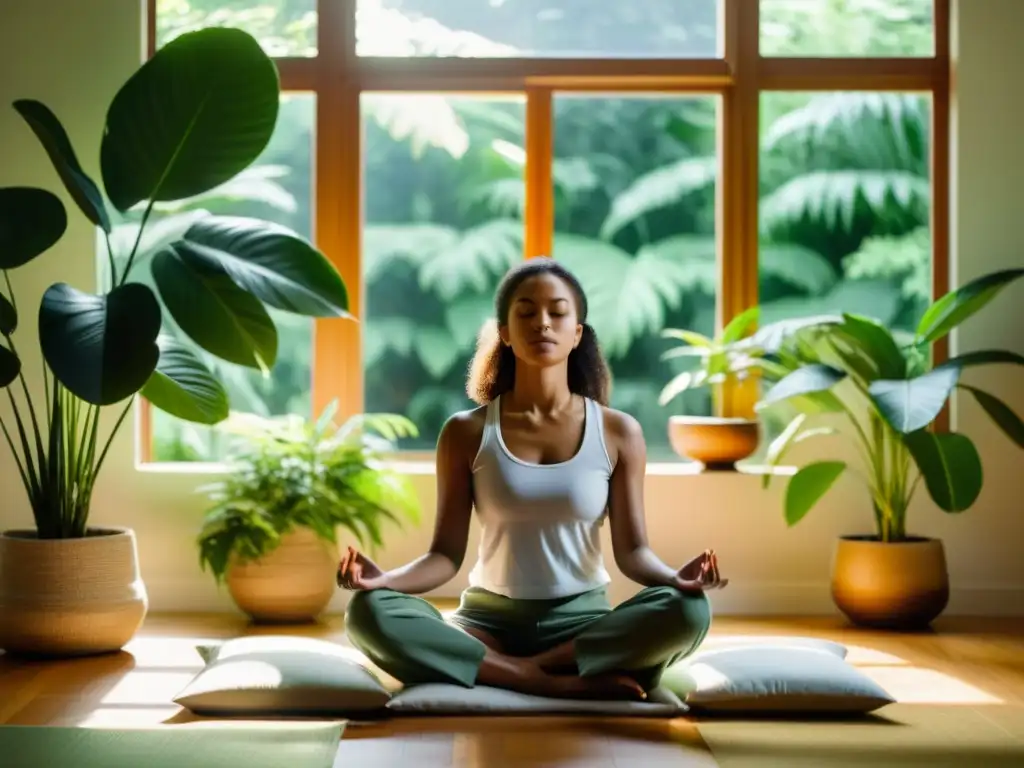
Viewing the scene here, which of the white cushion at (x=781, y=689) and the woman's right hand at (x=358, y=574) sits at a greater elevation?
the woman's right hand at (x=358, y=574)

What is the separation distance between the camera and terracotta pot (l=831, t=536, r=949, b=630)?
4375 mm

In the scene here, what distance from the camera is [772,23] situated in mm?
4906

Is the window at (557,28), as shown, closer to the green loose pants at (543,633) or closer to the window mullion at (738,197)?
the window mullion at (738,197)

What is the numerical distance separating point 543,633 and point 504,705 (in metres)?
0.24

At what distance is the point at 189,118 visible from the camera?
383 centimetres

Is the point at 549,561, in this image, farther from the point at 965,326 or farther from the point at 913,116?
the point at 913,116

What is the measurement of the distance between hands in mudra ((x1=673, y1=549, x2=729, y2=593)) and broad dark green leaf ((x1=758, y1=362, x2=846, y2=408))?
1.19 meters

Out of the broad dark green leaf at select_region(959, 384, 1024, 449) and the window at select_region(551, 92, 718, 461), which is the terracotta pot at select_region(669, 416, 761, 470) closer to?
the window at select_region(551, 92, 718, 461)

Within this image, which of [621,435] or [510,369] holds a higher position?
[510,369]

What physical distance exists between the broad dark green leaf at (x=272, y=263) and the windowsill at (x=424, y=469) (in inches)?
40.7

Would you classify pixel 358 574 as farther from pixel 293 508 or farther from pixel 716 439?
pixel 716 439

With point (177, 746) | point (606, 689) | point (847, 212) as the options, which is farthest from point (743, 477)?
point (177, 746)

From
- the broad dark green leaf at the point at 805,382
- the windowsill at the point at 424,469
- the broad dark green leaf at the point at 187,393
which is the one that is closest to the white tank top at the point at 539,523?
the broad dark green leaf at the point at 187,393

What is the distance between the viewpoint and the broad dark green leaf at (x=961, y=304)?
4.32m
